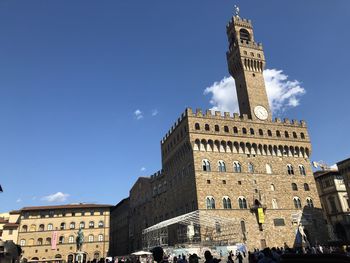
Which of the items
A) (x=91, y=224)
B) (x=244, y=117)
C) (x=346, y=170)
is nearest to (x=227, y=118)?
(x=244, y=117)

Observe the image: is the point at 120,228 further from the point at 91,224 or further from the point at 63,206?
the point at 63,206

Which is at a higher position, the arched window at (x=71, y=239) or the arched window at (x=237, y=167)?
the arched window at (x=237, y=167)

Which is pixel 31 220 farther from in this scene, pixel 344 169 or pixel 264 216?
pixel 344 169

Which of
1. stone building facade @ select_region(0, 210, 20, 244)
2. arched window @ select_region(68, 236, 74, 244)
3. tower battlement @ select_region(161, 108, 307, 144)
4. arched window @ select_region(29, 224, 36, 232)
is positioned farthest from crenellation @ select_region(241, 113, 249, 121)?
Answer: stone building facade @ select_region(0, 210, 20, 244)

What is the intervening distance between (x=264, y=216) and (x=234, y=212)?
12.6ft

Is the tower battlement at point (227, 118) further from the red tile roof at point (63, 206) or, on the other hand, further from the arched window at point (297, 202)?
the red tile roof at point (63, 206)

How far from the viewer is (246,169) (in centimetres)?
3897

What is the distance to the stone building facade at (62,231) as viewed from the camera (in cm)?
5938

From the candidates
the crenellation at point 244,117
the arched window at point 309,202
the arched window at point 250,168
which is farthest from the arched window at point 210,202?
the arched window at point 309,202

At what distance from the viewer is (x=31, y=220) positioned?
61156 mm

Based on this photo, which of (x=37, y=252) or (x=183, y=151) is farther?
(x=37, y=252)

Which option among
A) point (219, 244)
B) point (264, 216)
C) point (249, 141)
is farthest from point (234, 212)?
point (249, 141)

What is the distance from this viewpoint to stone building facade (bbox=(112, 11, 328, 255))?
36.3m

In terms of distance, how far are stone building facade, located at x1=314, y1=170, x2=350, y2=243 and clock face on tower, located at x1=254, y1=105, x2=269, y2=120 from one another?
713 inches
